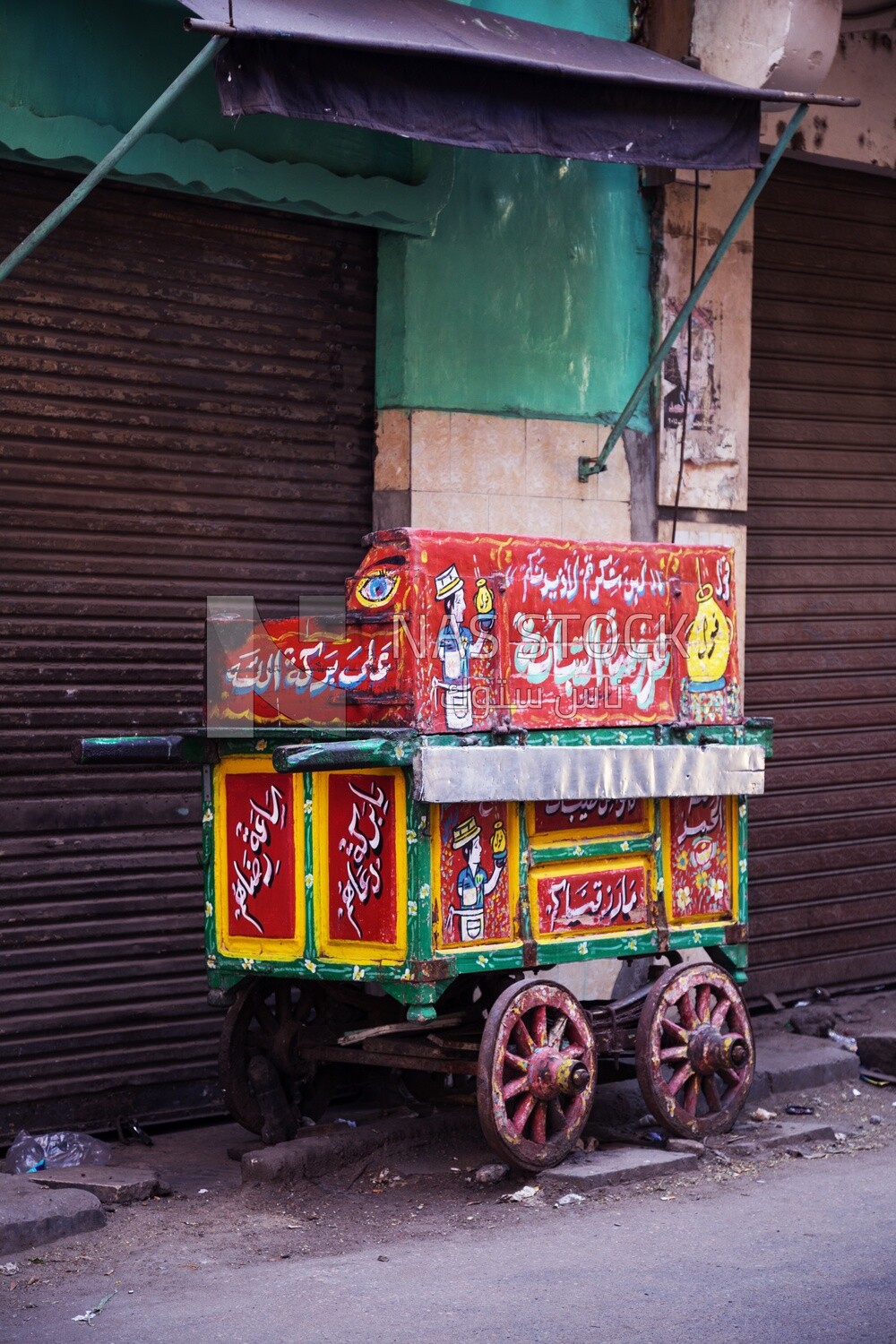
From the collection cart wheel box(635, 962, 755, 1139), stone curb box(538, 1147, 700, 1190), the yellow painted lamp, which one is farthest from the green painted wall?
stone curb box(538, 1147, 700, 1190)

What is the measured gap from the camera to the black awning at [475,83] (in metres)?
5.68

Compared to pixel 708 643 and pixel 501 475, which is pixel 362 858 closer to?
pixel 708 643

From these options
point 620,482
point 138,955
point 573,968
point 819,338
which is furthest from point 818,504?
point 138,955

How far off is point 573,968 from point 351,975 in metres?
2.51

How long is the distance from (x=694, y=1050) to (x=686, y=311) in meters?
3.23

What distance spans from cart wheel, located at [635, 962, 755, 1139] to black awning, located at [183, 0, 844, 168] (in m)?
3.02

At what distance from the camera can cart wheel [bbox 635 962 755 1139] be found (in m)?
6.29

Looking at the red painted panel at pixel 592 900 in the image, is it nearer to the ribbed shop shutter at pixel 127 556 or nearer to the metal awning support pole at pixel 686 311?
the ribbed shop shutter at pixel 127 556

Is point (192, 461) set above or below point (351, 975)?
above

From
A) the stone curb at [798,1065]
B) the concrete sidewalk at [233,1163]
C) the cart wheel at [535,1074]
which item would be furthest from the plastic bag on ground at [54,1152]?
the stone curb at [798,1065]

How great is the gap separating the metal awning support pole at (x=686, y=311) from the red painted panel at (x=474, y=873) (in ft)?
8.67

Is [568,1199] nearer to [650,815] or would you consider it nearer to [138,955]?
[650,815]

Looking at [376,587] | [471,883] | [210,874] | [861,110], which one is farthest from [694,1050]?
[861,110]

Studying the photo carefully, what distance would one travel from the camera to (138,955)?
22.6 feet
